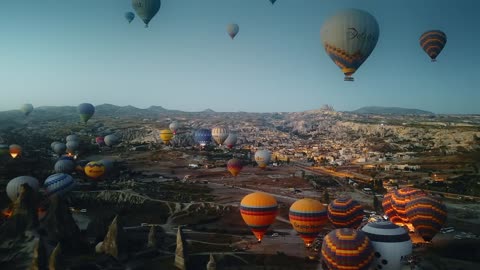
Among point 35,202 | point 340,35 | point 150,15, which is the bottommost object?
point 35,202

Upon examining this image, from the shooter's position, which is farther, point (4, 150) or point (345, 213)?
point (4, 150)

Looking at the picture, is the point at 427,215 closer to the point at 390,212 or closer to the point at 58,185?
the point at 390,212

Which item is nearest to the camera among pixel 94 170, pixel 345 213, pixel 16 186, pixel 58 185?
pixel 345 213

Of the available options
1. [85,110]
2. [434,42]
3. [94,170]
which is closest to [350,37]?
[434,42]

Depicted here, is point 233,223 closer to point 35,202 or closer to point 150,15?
point 35,202

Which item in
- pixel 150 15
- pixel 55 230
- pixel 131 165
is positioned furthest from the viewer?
pixel 131 165

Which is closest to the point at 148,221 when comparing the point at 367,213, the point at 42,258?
the point at 42,258

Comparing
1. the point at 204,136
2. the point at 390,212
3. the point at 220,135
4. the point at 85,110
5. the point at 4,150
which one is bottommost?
the point at 204,136
